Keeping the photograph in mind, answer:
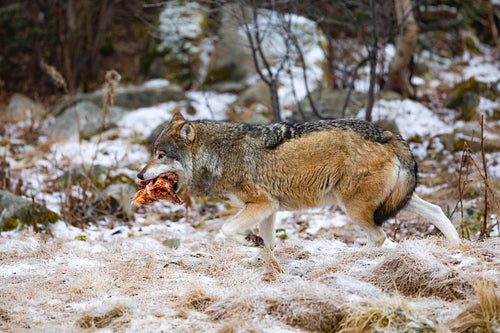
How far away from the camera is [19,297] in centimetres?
471

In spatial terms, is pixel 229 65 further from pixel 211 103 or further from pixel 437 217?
pixel 437 217

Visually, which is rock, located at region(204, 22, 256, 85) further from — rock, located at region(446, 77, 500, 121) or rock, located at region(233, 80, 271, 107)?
rock, located at region(446, 77, 500, 121)

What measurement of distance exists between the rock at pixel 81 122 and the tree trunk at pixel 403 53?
8181mm

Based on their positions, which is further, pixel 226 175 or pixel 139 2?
pixel 139 2

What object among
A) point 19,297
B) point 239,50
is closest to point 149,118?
point 239,50

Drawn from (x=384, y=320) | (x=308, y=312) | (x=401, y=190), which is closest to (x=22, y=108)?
(x=401, y=190)

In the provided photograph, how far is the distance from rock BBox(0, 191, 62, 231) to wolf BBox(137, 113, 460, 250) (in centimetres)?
312

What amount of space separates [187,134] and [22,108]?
37.0 feet

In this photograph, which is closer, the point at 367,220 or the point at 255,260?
the point at 367,220

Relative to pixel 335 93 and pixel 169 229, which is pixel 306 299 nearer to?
pixel 169 229

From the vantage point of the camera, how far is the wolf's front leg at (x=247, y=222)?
5656 millimetres

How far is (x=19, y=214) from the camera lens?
26.4 feet

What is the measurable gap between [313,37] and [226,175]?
10983 mm

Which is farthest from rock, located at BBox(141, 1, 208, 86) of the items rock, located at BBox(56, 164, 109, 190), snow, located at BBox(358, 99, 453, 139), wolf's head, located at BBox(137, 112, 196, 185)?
wolf's head, located at BBox(137, 112, 196, 185)
